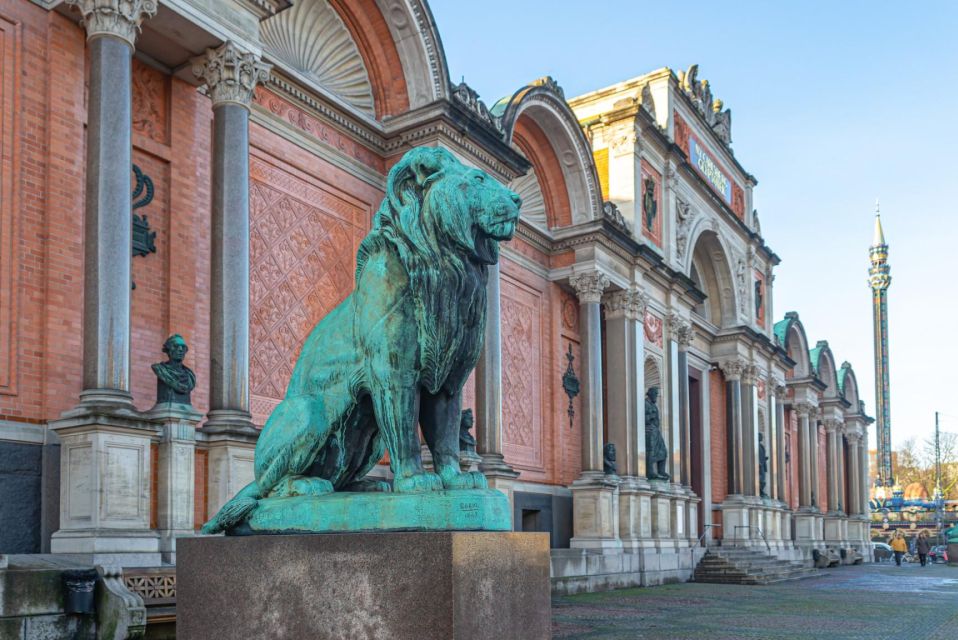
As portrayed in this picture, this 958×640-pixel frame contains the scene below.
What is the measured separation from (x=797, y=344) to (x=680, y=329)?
1567cm

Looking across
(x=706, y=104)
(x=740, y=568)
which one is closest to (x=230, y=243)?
(x=740, y=568)

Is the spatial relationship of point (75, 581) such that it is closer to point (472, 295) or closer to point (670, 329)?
point (472, 295)

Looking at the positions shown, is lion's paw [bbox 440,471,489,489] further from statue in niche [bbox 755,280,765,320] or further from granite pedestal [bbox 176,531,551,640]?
statue in niche [bbox 755,280,765,320]

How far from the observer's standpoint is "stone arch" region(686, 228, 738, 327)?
29891 mm

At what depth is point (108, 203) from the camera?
29.5 ft

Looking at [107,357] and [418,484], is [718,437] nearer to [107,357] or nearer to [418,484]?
[107,357]

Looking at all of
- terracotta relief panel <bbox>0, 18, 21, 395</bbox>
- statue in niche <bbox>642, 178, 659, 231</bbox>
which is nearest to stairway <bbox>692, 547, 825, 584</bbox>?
statue in niche <bbox>642, 178, 659, 231</bbox>

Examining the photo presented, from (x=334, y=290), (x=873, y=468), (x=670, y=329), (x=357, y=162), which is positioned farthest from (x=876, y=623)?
(x=873, y=468)

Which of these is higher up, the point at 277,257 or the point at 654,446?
Result: the point at 277,257

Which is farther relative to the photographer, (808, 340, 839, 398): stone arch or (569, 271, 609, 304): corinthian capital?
(808, 340, 839, 398): stone arch

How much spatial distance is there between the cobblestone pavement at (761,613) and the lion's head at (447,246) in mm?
6882

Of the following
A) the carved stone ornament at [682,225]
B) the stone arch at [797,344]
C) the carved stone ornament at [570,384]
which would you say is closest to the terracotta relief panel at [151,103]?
the carved stone ornament at [570,384]

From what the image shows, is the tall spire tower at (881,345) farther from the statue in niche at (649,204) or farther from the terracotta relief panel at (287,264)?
the terracotta relief panel at (287,264)

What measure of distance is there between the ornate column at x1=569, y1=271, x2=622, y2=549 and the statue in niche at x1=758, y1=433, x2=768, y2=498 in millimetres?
12507
